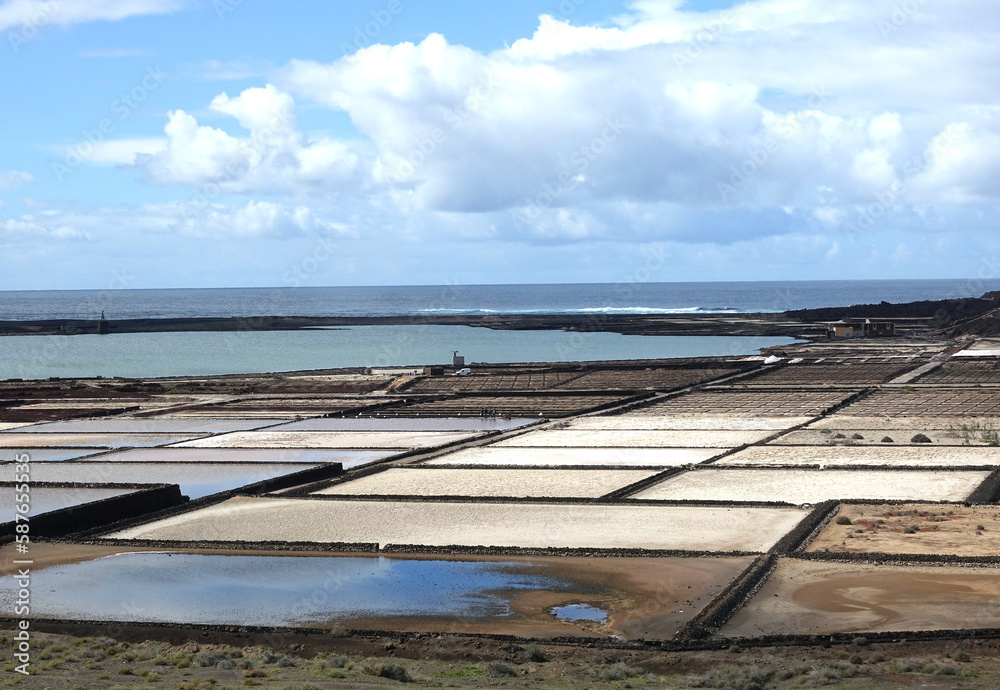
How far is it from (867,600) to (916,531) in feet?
13.7

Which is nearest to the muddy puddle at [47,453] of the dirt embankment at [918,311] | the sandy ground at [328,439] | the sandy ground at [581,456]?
the sandy ground at [328,439]

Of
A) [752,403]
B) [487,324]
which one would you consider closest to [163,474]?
[752,403]

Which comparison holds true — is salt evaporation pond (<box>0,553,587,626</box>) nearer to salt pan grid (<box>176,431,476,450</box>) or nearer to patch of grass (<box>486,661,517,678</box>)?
patch of grass (<box>486,661,517,678</box>)

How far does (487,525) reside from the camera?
1961 cm

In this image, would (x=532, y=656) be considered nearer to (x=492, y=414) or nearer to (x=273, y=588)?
(x=273, y=588)

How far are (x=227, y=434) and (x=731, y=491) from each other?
1817 cm

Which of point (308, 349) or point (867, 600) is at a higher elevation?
point (308, 349)

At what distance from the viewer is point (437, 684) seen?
36.1 ft

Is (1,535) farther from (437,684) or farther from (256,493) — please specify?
(437,684)

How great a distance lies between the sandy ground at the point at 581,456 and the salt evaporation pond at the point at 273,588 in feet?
33.8

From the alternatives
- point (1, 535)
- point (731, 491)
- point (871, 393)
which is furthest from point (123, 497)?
point (871, 393)

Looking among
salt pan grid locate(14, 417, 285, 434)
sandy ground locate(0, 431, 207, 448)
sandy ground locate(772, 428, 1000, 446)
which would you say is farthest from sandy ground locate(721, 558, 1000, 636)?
salt pan grid locate(14, 417, 285, 434)

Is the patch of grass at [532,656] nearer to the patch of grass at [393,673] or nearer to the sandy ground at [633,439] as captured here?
the patch of grass at [393,673]

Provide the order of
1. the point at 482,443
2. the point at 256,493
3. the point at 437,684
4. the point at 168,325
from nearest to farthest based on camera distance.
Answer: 1. the point at 437,684
2. the point at 256,493
3. the point at 482,443
4. the point at 168,325
